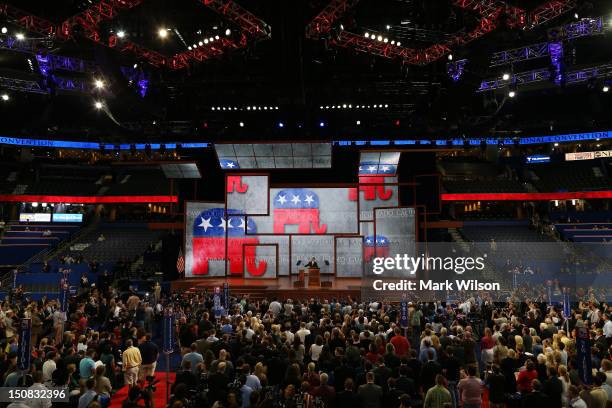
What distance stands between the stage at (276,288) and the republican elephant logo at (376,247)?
62.5 inches

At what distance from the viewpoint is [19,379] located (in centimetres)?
791

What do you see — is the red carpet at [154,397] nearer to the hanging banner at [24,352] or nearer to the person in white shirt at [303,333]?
the hanging banner at [24,352]

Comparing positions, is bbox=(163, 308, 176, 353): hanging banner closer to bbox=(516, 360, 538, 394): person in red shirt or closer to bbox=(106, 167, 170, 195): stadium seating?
bbox=(516, 360, 538, 394): person in red shirt

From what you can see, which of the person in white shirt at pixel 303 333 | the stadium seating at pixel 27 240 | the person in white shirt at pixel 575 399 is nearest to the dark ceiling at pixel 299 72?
the stadium seating at pixel 27 240

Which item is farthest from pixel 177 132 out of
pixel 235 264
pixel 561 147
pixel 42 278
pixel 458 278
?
pixel 561 147

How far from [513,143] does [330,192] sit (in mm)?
21460

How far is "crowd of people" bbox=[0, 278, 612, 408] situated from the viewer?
7.03m

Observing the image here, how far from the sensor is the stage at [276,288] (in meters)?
20.1

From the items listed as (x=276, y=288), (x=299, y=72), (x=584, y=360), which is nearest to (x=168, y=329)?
(x=584, y=360)

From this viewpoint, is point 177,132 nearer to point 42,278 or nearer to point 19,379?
point 42,278

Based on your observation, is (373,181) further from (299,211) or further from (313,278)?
(313,278)

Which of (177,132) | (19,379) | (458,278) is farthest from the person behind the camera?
(177,132)

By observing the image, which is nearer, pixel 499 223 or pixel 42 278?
pixel 42 278

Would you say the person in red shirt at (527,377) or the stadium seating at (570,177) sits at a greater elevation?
the stadium seating at (570,177)
